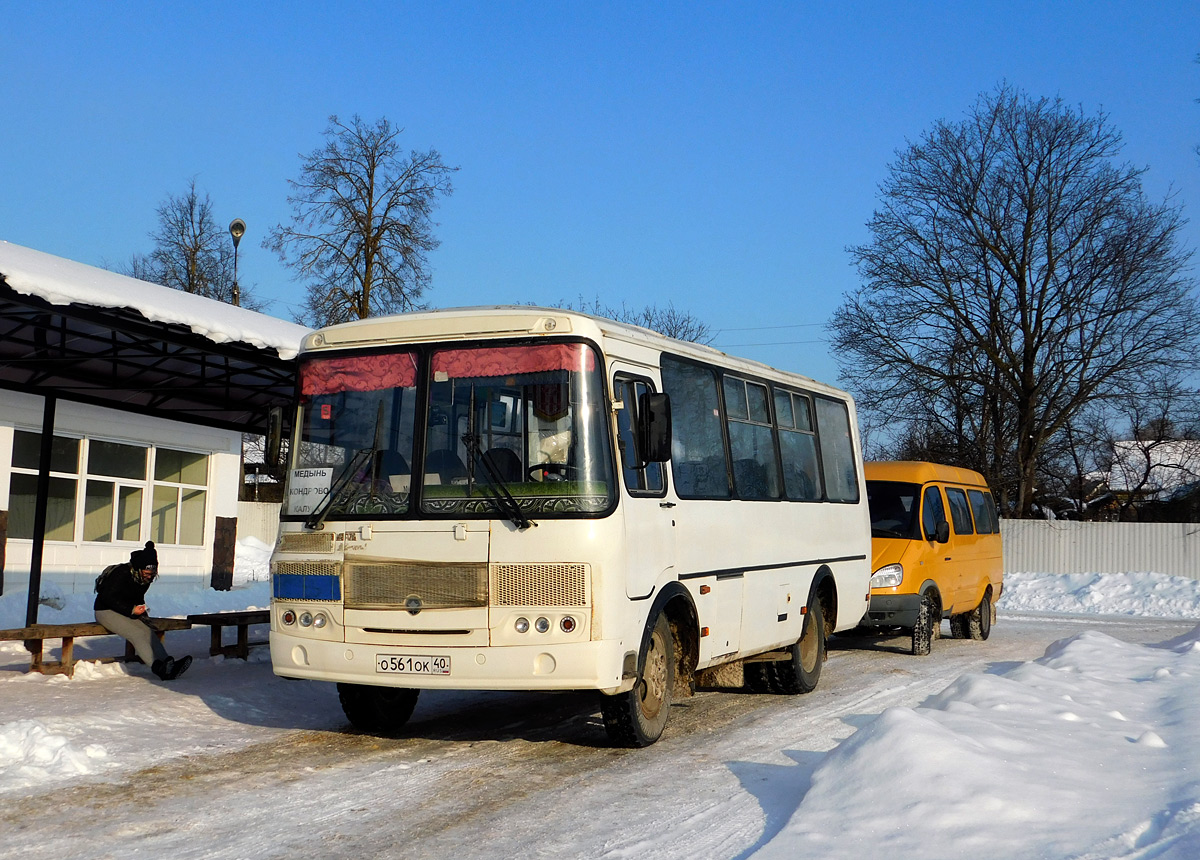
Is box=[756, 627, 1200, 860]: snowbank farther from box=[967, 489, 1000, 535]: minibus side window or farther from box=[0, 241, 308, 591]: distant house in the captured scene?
box=[967, 489, 1000, 535]: minibus side window

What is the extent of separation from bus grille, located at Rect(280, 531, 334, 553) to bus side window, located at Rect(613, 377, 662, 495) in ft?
7.04

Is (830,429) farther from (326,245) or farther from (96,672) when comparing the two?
(326,245)

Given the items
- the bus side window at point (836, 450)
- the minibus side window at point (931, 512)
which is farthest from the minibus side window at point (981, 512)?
the bus side window at point (836, 450)

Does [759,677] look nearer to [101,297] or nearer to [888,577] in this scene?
[888,577]

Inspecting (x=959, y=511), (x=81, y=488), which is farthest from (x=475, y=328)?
(x=81, y=488)

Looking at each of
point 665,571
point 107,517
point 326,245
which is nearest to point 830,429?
point 665,571

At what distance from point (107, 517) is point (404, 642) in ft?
58.6

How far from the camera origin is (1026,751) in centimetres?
712

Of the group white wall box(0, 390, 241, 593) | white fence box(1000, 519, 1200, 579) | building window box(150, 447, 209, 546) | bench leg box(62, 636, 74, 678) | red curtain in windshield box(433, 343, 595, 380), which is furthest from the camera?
white fence box(1000, 519, 1200, 579)

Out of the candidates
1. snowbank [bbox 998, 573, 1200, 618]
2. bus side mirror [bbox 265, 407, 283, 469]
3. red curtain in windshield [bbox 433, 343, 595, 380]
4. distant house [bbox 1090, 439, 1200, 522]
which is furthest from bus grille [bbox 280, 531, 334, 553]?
distant house [bbox 1090, 439, 1200, 522]

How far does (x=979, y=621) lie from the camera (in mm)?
19125

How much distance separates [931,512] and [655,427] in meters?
9.07

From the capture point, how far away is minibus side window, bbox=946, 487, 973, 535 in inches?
684

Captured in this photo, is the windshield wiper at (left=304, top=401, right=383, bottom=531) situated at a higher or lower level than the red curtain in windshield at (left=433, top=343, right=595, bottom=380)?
lower
